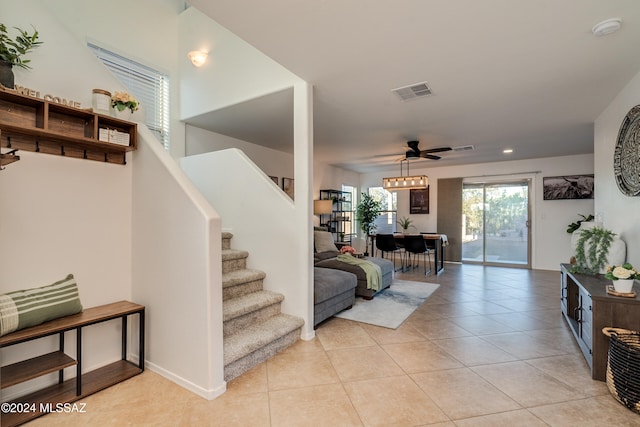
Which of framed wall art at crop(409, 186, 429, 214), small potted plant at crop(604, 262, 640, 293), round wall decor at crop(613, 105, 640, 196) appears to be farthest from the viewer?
framed wall art at crop(409, 186, 429, 214)

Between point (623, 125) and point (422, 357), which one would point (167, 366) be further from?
point (623, 125)

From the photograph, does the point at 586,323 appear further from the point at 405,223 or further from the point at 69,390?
the point at 405,223

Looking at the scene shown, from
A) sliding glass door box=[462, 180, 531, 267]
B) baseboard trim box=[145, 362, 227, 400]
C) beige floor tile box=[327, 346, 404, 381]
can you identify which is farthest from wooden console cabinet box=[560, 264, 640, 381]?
sliding glass door box=[462, 180, 531, 267]

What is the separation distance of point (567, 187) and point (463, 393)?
631 cm

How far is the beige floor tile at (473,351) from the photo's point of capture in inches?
98.9

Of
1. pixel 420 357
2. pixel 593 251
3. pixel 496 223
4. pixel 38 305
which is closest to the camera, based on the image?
pixel 38 305

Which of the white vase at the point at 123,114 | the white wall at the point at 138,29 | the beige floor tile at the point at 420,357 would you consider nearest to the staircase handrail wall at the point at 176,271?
the white vase at the point at 123,114

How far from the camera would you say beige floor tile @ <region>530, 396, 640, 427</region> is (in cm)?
174

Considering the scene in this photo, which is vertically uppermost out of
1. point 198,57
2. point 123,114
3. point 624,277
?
point 198,57

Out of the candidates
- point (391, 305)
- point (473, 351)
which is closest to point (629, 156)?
point (473, 351)

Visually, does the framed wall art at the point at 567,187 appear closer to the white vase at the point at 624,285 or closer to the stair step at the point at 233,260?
the white vase at the point at 624,285

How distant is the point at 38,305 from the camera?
186cm

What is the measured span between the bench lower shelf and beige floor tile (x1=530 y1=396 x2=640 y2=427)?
2.82 metres

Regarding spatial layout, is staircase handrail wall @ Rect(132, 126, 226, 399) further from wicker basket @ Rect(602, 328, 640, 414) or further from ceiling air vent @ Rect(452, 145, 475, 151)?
ceiling air vent @ Rect(452, 145, 475, 151)
